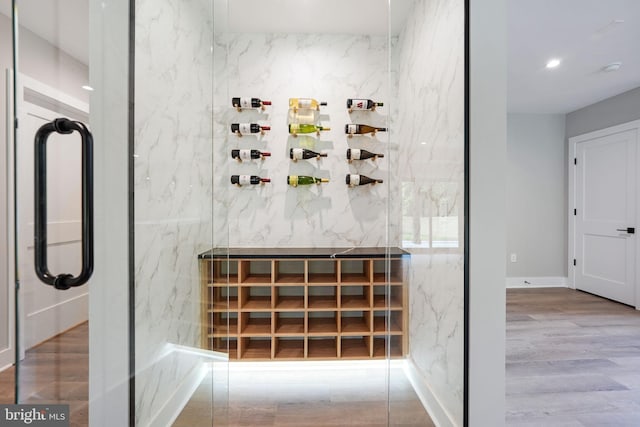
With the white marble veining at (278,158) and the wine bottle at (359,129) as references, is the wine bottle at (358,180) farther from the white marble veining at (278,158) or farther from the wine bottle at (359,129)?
the wine bottle at (359,129)

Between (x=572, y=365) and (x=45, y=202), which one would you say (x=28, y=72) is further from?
(x=572, y=365)

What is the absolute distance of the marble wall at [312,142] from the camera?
2.62 meters

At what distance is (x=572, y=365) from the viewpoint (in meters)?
2.32

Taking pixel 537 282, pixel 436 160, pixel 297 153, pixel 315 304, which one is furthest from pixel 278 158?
pixel 537 282

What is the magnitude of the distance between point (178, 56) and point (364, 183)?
1.59 meters

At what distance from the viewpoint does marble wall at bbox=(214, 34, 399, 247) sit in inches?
103

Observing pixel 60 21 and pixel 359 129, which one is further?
pixel 359 129

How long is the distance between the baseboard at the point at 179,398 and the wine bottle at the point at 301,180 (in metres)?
1.45

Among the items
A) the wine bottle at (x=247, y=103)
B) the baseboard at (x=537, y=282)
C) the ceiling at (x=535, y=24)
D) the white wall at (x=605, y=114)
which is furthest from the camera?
the baseboard at (x=537, y=282)

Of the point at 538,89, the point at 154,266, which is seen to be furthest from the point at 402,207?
the point at 538,89

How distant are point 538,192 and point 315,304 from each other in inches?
162

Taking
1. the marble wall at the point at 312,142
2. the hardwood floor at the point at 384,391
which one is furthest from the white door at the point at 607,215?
the marble wall at the point at 312,142

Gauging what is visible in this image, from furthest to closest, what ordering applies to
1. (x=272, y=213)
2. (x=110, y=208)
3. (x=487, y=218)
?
1. (x=272, y=213)
2. (x=487, y=218)
3. (x=110, y=208)

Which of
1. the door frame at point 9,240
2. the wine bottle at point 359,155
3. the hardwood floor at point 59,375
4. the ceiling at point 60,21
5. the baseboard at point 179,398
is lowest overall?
the baseboard at point 179,398
